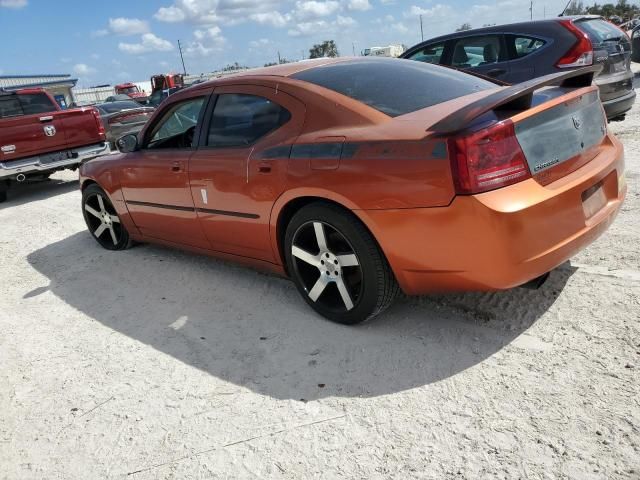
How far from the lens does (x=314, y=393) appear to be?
2.65 m

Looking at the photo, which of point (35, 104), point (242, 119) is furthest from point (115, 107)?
point (242, 119)

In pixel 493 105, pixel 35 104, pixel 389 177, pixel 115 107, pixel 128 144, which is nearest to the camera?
pixel 493 105

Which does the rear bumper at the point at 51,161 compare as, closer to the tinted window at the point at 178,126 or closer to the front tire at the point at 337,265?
the tinted window at the point at 178,126

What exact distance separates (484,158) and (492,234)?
347mm

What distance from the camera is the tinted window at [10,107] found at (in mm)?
8789

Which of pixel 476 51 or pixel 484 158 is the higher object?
pixel 476 51

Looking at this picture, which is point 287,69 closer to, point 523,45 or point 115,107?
point 523,45

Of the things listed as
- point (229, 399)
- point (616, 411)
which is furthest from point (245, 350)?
point (616, 411)

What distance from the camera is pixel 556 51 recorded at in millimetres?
6090

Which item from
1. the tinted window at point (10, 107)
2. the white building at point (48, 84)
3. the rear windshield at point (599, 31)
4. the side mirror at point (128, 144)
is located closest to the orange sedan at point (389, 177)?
the side mirror at point (128, 144)

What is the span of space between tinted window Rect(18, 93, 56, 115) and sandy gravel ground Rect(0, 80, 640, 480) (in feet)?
20.7

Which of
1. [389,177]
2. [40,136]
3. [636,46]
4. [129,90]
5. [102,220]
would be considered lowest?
[102,220]

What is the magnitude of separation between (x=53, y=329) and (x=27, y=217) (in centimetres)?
446

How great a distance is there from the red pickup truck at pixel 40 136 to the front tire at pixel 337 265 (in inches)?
270
